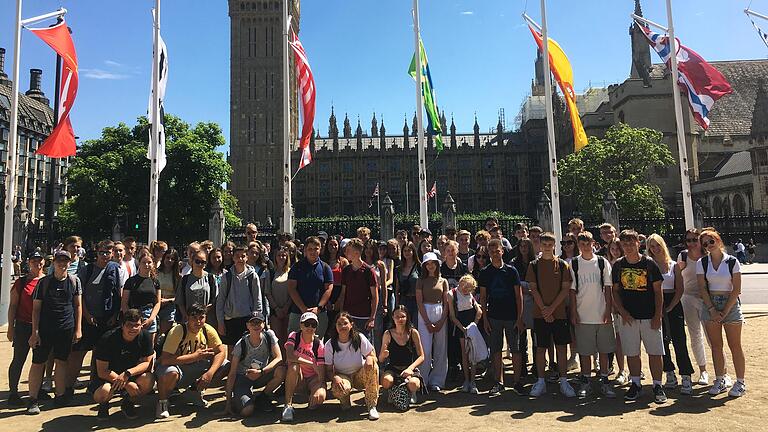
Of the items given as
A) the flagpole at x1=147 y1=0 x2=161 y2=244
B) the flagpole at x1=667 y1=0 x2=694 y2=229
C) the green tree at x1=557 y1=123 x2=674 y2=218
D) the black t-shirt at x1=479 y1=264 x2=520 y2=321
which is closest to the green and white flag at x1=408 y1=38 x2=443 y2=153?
the flagpole at x1=667 y1=0 x2=694 y2=229

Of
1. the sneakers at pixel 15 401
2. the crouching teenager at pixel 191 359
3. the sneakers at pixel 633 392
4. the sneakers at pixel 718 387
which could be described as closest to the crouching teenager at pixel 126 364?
the crouching teenager at pixel 191 359

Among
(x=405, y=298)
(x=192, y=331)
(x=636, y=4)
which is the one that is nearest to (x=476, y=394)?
(x=405, y=298)

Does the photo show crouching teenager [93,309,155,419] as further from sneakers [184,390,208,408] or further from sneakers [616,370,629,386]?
sneakers [616,370,629,386]

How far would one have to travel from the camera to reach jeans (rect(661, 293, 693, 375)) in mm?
5707

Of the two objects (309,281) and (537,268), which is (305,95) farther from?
(537,268)

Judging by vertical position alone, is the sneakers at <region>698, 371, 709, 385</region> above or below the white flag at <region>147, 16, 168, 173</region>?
below

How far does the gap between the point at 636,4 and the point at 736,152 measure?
16876mm

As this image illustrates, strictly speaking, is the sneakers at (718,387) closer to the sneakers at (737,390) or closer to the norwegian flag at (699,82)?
the sneakers at (737,390)

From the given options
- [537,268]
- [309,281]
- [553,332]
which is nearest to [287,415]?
[309,281]

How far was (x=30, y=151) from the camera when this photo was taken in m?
58.1

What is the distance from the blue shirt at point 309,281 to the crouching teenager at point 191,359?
43.9 inches

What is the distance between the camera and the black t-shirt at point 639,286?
217 inches

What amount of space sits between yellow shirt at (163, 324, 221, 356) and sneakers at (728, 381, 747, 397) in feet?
19.3

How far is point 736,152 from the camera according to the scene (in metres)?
46.2
